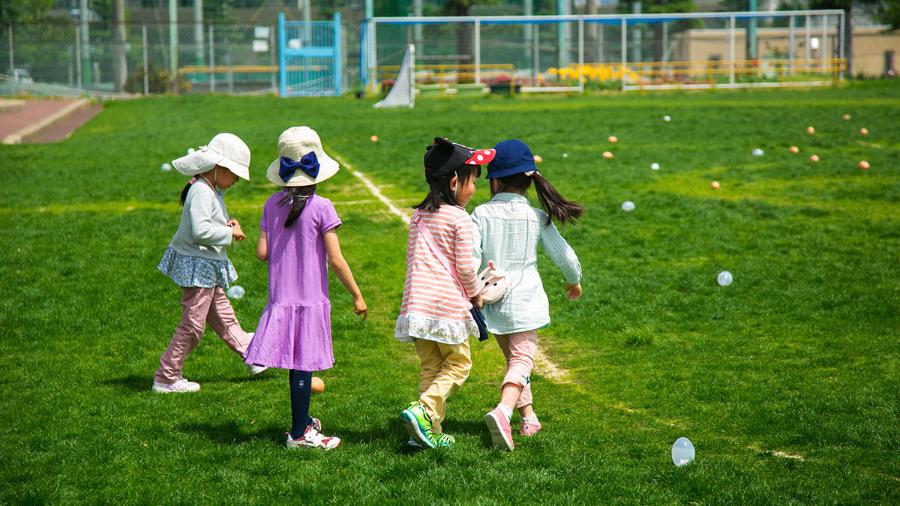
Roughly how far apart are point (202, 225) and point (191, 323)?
26.5 inches

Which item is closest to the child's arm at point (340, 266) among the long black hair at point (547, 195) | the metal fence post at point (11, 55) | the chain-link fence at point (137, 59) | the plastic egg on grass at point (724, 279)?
the long black hair at point (547, 195)

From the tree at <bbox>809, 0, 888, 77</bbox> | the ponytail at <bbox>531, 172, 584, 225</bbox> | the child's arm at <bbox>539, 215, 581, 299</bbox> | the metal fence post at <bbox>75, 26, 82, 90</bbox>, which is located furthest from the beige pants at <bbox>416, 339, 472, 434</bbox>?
the tree at <bbox>809, 0, 888, 77</bbox>

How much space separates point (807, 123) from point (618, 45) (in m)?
22.6

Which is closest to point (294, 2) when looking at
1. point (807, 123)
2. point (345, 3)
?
point (345, 3)

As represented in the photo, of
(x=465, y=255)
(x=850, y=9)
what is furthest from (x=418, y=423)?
(x=850, y=9)

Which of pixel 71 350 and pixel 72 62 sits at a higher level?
pixel 72 62

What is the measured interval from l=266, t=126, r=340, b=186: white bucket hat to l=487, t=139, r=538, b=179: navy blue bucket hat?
0.83 meters

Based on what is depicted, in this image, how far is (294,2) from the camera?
44844 mm

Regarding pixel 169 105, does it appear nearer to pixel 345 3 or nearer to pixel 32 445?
pixel 345 3

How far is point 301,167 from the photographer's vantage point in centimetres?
Answer: 534

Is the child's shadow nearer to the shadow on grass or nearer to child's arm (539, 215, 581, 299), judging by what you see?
the shadow on grass

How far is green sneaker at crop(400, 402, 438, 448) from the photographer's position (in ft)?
16.8

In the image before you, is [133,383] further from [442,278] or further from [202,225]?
[442,278]

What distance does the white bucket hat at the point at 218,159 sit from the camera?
6105 millimetres
